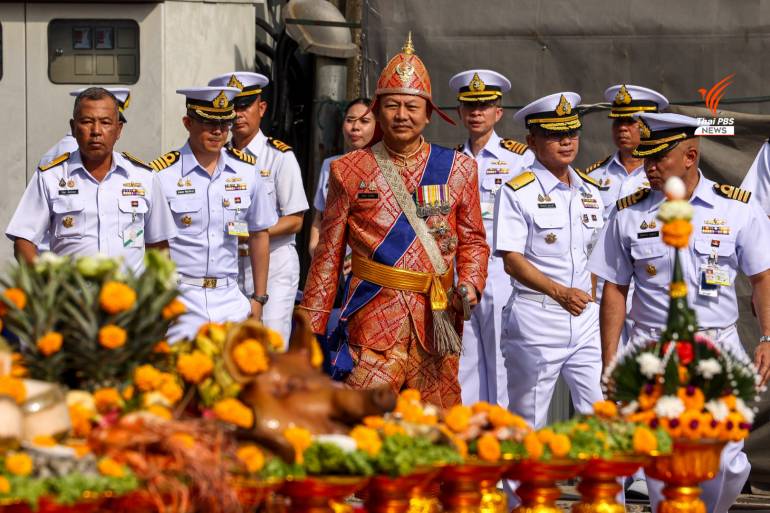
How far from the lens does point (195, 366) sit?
501cm

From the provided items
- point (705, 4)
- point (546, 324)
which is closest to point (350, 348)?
point (546, 324)

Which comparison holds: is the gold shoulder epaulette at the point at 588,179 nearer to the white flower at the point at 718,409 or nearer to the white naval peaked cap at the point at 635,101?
the white naval peaked cap at the point at 635,101

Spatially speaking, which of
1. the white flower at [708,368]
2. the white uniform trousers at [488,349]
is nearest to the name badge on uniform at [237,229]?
the white uniform trousers at [488,349]

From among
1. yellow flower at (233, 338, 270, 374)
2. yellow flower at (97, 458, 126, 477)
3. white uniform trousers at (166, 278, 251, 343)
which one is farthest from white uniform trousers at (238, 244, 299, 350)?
yellow flower at (97, 458, 126, 477)

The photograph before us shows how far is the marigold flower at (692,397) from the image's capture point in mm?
5742

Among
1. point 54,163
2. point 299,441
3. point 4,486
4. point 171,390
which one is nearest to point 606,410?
point 299,441

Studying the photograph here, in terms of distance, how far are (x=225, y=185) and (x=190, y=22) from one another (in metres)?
2.43

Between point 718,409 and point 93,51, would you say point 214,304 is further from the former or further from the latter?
point 718,409

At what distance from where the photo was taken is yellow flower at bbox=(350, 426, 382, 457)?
4953 mm

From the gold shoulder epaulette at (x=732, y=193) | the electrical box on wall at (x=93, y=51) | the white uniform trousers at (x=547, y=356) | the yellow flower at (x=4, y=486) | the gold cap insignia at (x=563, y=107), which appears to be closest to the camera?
the yellow flower at (x=4, y=486)

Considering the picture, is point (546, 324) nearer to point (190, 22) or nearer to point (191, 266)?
point (191, 266)

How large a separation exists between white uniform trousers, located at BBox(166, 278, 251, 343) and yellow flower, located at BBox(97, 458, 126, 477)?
4978 millimetres

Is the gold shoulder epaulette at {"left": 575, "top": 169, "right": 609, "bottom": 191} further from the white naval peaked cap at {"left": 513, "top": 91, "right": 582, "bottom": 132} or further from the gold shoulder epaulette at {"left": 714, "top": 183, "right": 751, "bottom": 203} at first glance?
the gold shoulder epaulette at {"left": 714, "top": 183, "right": 751, "bottom": 203}

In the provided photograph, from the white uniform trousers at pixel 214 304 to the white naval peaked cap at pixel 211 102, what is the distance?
1006 millimetres
